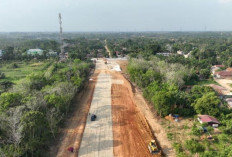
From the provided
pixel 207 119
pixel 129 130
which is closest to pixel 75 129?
pixel 129 130

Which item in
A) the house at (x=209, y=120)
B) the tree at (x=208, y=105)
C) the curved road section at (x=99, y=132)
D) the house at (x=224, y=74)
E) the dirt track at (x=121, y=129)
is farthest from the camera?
the house at (x=224, y=74)

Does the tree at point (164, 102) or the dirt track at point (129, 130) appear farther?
the tree at point (164, 102)

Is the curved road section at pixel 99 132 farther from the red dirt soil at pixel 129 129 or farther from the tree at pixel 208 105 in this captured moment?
the tree at pixel 208 105

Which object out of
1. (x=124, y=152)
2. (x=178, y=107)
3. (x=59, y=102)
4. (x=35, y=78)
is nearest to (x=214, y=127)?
(x=178, y=107)

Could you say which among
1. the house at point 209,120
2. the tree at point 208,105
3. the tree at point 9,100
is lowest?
A: the house at point 209,120

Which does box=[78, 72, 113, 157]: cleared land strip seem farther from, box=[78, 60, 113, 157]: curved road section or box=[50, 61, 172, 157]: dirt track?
box=[50, 61, 172, 157]: dirt track

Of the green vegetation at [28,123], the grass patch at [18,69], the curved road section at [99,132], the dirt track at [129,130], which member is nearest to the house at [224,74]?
the dirt track at [129,130]

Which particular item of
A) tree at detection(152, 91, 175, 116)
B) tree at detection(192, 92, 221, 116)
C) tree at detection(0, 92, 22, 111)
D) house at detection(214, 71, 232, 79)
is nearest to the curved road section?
tree at detection(152, 91, 175, 116)
